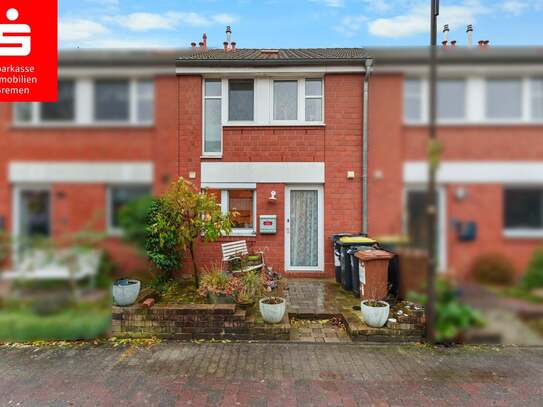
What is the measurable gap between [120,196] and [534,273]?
7.36 ft

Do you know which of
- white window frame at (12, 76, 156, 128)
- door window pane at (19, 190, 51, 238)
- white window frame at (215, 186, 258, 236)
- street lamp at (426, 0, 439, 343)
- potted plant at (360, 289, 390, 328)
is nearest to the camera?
street lamp at (426, 0, 439, 343)

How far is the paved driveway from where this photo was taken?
320 centimetres

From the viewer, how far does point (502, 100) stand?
140 cm

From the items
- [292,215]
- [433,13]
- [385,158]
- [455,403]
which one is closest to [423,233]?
[385,158]

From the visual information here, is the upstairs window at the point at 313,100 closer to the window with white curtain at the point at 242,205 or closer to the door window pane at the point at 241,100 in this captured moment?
the door window pane at the point at 241,100

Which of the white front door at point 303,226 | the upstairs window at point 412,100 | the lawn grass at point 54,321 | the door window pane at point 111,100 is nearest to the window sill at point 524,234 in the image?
the upstairs window at point 412,100

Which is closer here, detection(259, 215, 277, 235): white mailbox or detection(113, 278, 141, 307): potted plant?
detection(113, 278, 141, 307): potted plant

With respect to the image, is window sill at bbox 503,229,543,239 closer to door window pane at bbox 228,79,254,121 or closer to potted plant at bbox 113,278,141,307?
potted plant at bbox 113,278,141,307

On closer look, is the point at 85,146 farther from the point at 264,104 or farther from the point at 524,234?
the point at 264,104

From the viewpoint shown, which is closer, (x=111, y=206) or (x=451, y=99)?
(x=451, y=99)

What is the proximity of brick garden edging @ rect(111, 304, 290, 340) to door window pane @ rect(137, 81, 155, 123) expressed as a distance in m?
3.13

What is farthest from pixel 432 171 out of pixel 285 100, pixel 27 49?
pixel 285 100

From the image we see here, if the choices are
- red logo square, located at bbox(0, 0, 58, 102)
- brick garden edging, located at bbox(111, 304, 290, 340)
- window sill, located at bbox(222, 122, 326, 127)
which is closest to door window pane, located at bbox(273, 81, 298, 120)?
window sill, located at bbox(222, 122, 326, 127)

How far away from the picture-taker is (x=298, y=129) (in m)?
7.48
